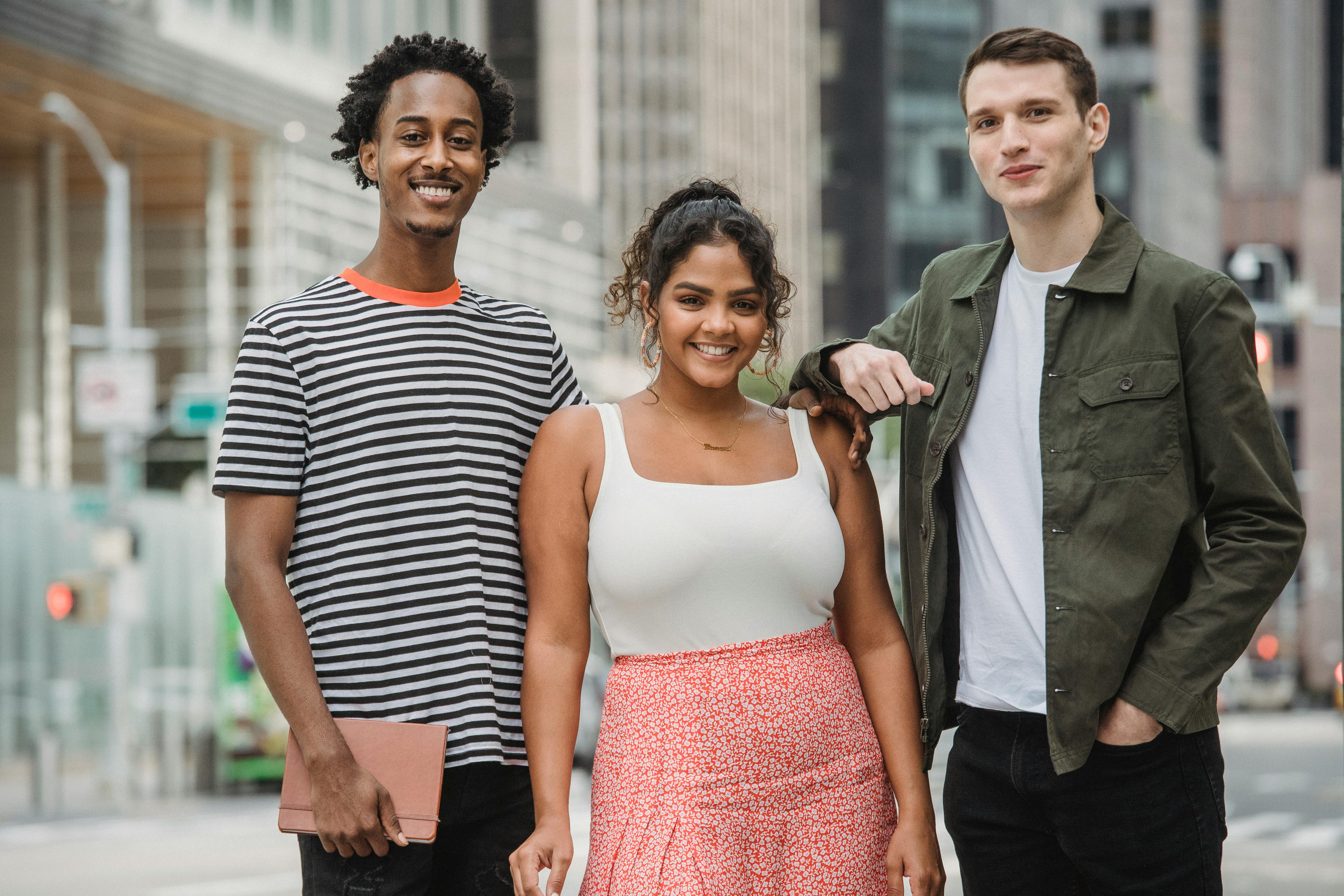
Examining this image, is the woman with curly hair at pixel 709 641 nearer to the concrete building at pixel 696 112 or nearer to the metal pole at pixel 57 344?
the metal pole at pixel 57 344

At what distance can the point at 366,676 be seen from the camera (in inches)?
131

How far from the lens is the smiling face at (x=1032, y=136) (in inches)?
133

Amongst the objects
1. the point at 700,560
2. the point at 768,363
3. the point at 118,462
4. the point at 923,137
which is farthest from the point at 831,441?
the point at 923,137

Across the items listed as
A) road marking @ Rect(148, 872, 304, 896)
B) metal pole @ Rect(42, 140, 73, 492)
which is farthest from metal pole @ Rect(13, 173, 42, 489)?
road marking @ Rect(148, 872, 304, 896)

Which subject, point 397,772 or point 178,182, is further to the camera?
point 178,182

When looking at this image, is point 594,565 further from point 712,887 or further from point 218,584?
point 218,584

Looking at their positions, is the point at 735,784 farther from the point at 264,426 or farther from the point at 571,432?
the point at 264,426

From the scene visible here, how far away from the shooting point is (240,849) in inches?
571

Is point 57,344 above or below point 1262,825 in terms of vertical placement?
above

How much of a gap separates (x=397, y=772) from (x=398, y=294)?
990 millimetres

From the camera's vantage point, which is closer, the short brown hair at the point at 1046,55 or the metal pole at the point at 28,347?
the short brown hair at the point at 1046,55

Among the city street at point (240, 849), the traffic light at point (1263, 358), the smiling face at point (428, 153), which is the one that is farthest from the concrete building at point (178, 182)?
the smiling face at point (428, 153)

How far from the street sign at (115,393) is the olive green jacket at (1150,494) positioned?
19660 mm

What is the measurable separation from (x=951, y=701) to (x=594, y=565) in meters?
0.83
